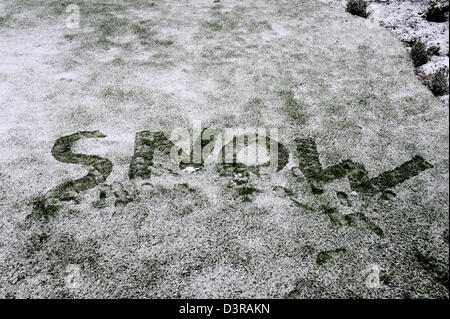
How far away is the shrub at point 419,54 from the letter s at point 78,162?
545 centimetres

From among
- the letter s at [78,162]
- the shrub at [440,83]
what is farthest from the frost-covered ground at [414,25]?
the letter s at [78,162]

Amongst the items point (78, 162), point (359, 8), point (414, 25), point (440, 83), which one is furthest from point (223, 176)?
point (359, 8)

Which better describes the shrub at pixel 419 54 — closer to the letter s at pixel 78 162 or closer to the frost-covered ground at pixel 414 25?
the frost-covered ground at pixel 414 25

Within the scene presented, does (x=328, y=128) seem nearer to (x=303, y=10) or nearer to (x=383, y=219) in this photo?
(x=383, y=219)

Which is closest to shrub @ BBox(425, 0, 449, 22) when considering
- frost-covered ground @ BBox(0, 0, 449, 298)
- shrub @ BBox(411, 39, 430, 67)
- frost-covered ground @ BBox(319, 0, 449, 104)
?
frost-covered ground @ BBox(319, 0, 449, 104)

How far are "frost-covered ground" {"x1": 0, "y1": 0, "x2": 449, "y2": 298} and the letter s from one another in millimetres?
22

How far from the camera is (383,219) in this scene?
10.4 ft

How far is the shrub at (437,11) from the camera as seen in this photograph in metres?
6.33

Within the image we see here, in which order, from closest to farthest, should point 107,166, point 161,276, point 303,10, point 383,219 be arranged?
point 161,276
point 383,219
point 107,166
point 303,10

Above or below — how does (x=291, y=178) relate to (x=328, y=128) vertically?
below

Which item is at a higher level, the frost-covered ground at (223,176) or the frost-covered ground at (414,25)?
the frost-covered ground at (414,25)

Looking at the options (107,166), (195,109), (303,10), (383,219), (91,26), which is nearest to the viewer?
(383,219)
